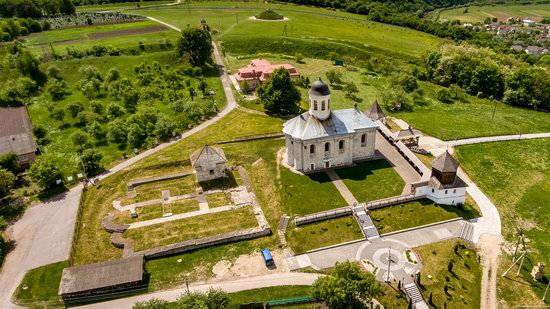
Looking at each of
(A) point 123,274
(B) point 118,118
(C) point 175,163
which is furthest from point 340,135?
(B) point 118,118

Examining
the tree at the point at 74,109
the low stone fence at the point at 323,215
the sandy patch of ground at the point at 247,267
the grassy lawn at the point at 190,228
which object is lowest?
the sandy patch of ground at the point at 247,267

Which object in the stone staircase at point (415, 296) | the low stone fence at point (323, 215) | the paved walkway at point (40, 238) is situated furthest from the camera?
the low stone fence at point (323, 215)

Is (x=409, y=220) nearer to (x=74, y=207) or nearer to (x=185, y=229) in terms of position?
(x=185, y=229)

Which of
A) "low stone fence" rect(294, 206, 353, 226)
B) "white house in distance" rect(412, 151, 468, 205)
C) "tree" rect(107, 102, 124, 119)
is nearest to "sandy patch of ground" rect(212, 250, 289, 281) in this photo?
"low stone fence" rect(294, 206, 353, 226)

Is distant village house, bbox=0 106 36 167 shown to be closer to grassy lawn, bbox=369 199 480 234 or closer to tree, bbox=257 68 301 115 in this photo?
tree, bbox=257 68 301 115

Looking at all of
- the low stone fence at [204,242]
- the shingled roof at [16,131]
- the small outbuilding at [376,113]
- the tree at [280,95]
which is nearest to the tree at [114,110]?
the shingled roof at [16,131]

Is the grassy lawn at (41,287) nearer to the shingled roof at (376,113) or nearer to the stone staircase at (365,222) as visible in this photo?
the stone staircase at (365,222)

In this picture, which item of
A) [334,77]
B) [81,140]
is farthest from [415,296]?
[334,77]
